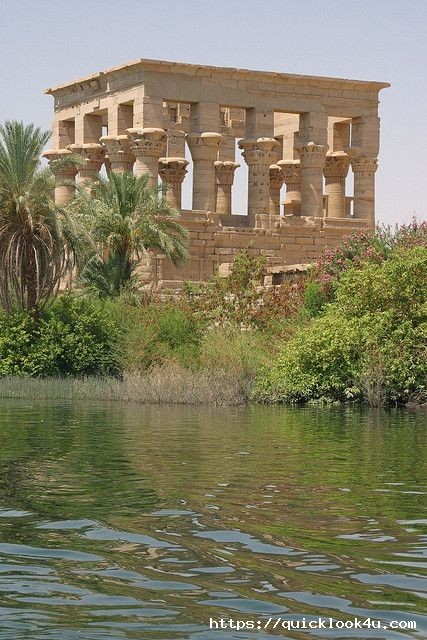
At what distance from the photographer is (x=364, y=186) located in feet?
→ 175

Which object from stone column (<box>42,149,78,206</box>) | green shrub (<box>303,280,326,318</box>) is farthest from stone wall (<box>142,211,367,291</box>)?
green shrub (<box>303,280,326,318</box>)

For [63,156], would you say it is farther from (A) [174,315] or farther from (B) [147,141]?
(A) [174,315]

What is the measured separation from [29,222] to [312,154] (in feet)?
68.4

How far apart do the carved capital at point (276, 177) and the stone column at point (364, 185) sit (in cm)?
452

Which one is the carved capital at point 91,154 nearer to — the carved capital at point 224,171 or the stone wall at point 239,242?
the stone wall at point 239,242

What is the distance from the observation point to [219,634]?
6.32 metres

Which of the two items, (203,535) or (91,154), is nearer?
(203,535)

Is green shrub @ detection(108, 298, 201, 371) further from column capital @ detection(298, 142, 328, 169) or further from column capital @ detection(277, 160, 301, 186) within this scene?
column capital @ detection(277, 160, 301, 186)

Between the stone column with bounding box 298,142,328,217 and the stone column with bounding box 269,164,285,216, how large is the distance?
15.0 ft

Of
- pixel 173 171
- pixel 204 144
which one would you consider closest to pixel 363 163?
pixel 204 144

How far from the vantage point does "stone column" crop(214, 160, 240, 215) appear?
5503 centimetres

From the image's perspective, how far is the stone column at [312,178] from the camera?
51.7 m

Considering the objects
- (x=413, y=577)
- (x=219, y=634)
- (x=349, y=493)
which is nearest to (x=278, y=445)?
(x=349, y=493)

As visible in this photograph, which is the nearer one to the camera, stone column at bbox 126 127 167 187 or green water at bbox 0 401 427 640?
green water at bbox 0 401 427 640
